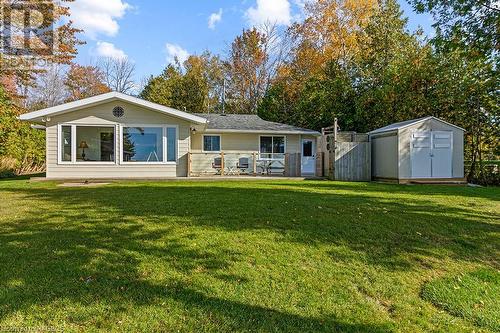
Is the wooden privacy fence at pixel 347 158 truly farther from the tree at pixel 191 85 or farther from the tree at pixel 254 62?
the tree at pixel 254 62

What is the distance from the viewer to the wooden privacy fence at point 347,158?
13484 mm

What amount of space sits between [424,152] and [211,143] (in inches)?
370

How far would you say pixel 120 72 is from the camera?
3759 centimetres

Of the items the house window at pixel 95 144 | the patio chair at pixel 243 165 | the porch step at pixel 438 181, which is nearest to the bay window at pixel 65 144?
→ the house window at pixel 95 144

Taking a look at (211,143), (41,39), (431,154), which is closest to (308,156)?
(211,143)

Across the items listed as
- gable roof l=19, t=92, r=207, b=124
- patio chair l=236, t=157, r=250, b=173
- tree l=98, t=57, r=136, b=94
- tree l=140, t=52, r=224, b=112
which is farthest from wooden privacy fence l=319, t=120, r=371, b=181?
tree l=98, t=57, r=136, b=94

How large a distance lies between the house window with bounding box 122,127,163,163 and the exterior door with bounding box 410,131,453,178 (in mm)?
9523

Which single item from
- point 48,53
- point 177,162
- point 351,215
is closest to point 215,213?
point 351,215

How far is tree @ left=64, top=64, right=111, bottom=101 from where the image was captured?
107ft

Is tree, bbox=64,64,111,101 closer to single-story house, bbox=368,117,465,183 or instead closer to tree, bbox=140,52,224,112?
tree, bbox=140,52,224,112

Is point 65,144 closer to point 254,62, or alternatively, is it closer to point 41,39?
point 41,39

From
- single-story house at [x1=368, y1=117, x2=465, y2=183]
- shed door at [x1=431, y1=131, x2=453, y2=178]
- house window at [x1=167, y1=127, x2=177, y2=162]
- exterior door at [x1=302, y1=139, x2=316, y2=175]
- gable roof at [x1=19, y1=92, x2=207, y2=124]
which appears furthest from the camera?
exterior door at [x1=302, y1=139, x2=316, y2=175]

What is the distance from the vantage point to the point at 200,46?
33.1 m

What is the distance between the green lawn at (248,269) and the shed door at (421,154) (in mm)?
6853
